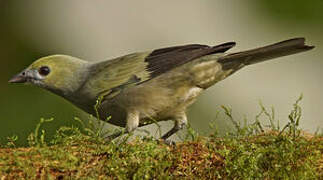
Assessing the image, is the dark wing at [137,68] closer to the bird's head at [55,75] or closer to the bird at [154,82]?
the bird at [154,82]

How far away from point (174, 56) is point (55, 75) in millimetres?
1428

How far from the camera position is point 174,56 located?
651cm

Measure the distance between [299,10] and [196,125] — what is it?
2576 mm

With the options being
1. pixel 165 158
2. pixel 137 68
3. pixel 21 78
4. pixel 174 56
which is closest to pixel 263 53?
pixel 174 56

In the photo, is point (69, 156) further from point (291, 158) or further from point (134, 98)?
point (134, 98)

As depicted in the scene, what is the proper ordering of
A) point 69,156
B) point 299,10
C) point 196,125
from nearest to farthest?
point 69,156 → point 196,125 → point 299,10

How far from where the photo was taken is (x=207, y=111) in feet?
30.4

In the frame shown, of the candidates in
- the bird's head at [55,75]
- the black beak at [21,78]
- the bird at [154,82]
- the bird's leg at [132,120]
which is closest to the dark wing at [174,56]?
the bird at [154,82]

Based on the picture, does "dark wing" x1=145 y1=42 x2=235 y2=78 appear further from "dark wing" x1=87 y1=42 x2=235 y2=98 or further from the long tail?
the long tail

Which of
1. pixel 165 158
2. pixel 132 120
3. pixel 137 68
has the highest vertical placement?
pixel 137 68

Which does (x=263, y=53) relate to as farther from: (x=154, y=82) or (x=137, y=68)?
(x=137, y=68)

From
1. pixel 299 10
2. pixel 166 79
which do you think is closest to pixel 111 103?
pixel 166 79

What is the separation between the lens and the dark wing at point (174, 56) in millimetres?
6297

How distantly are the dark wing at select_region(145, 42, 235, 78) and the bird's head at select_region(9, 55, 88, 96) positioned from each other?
2.78 ft
